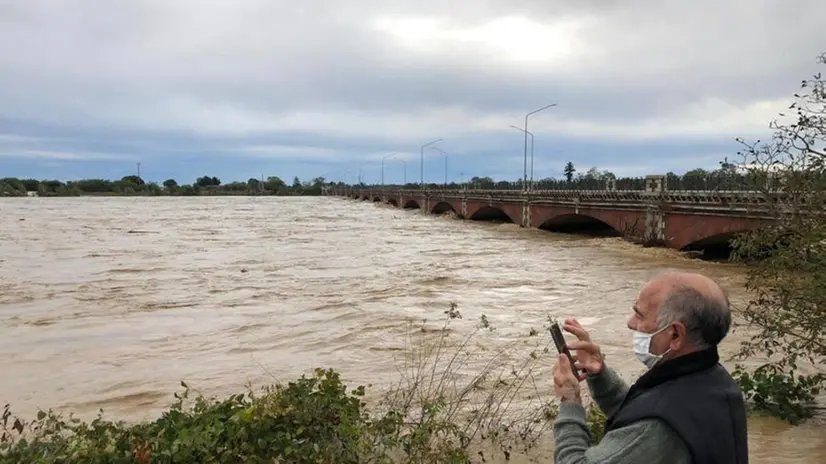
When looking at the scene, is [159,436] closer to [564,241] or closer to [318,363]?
[318,363]

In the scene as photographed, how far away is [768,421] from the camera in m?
6.61

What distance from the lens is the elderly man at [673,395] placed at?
88.7 inches

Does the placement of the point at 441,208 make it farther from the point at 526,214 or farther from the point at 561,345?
the point at 561,345

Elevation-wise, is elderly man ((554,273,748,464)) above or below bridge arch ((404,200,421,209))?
above

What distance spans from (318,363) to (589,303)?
Answer: 8982 mm

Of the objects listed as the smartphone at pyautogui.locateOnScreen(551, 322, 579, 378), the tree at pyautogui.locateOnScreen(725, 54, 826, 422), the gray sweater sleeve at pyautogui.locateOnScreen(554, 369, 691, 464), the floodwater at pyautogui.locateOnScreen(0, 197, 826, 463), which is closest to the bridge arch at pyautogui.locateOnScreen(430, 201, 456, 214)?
the floodwater at pyautogui.locateOnScreen(0, 197, 826, 463)

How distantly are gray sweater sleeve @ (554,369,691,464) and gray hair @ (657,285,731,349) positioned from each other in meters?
0.38

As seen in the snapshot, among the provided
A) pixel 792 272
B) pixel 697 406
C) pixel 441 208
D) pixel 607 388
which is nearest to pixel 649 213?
pixel 792 272

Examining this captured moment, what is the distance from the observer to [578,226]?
47.8 m

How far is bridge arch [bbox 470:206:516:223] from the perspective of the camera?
63.4 metres

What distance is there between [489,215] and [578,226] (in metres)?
20.0

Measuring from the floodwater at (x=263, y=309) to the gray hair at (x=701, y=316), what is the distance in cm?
435

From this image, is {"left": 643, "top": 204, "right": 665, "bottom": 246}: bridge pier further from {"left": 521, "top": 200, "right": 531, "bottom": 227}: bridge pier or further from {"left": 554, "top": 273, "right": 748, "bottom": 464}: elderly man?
{"left": 554, "top": 273, "right": 748, "bottom": 464}: elderly man

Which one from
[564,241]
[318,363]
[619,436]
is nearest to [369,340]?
[318,363]
